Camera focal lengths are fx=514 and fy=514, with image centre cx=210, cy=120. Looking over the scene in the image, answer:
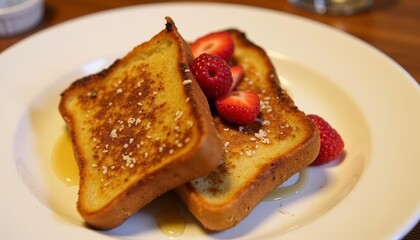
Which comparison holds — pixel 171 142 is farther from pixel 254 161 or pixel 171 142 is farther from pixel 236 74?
pixel 236 74

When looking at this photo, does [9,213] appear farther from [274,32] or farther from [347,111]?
[274,32]

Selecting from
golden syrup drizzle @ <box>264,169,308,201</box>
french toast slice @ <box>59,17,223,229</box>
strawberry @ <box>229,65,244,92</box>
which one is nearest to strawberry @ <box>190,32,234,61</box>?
strawberry @ <box>229,65,244,92</box>

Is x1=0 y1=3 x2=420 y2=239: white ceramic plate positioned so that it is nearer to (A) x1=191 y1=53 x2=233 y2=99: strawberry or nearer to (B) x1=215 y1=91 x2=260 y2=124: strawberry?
(B) x1=215 y1=91 x2=260 y2=124: strawberry

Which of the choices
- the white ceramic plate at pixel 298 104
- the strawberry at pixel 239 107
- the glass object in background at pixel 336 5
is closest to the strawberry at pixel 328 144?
the white ceramic plate at pixel 298 104

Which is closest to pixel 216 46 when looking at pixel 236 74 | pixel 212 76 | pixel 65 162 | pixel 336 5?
pixel 236 74

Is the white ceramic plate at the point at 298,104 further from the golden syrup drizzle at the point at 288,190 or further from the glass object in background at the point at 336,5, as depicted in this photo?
the glass object in background at the point at 336,5
